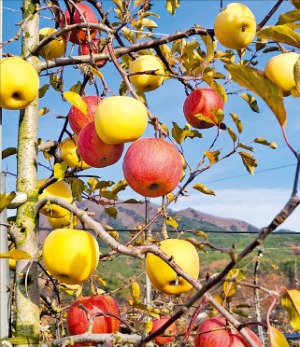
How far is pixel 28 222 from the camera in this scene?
3.75 feet

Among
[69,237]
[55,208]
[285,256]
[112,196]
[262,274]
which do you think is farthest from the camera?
[285,256]

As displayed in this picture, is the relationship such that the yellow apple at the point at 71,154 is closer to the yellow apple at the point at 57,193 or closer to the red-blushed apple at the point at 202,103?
the yellow apple at the point at 57,193

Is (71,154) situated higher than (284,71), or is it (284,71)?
(284,71)

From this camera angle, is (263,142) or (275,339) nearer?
(275,339)

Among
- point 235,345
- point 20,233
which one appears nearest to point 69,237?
point 20,233

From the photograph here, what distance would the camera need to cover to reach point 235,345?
1045mm

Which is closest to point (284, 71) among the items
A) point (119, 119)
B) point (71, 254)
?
point (119, 119)

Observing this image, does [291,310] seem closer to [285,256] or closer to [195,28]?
[195,28]

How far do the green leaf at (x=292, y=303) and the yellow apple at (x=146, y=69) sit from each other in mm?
779

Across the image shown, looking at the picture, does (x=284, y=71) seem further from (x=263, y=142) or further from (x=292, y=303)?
(x=292, y=303)

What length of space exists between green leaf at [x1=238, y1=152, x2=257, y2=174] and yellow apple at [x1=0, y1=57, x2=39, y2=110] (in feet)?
2.16

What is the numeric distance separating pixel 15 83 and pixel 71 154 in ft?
1.07

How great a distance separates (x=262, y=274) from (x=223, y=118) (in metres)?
18.1

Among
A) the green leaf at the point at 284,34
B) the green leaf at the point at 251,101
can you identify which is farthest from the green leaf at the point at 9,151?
the green leaf at the point at 284,34
